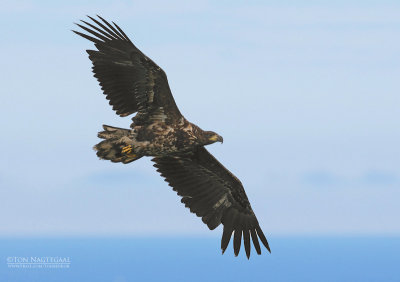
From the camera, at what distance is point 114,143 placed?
15109mm

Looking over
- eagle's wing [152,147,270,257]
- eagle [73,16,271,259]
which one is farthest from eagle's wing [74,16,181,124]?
eagle's wing [152,147,270,257]

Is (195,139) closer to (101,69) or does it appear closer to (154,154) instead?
(154,154)

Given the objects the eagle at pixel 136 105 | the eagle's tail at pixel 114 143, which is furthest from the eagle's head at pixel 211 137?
the eagle's tail at pixel 114 143

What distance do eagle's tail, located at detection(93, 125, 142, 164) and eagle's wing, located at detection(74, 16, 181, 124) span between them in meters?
0.43

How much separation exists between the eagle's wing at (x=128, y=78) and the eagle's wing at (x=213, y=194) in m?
1.89

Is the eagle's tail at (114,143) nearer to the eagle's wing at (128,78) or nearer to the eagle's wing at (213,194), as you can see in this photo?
the eagle's wing at (128,78)

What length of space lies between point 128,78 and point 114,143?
132cm

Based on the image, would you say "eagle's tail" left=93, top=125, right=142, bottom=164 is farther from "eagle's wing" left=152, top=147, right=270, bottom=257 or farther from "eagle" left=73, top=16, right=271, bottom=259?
"eagle's wing" left=152, top=147, right=270, bottom=257

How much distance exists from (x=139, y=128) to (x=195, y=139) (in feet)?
3.74

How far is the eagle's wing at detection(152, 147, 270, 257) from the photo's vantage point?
16.9 m

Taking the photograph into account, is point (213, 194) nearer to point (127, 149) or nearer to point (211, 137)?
point (211, 137)

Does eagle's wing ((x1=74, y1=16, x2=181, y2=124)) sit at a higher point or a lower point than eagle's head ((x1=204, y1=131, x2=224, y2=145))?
higher

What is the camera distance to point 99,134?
49.8 feet

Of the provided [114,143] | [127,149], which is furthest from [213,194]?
[114,143]
